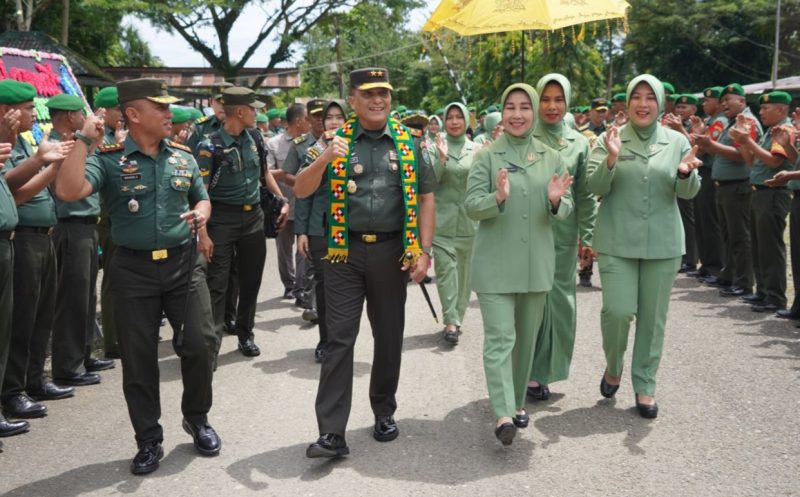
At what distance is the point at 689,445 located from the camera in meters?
5.03

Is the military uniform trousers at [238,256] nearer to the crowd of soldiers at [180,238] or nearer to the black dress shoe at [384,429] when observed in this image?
the crowd of soldiers at [180,238]

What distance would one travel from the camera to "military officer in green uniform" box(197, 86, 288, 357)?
22.9 feet

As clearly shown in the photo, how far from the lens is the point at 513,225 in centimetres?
516

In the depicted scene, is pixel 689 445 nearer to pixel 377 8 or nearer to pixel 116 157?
pixel 116 157

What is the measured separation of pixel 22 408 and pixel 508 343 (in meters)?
3.54

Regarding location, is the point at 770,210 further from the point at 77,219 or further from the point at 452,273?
the point at 77,219

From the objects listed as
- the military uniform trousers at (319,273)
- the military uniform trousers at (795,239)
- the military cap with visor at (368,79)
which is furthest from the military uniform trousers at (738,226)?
the military cap with visor at (368,79)

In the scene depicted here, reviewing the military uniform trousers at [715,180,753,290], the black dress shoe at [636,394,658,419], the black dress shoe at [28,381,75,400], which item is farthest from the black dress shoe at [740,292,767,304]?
the black dress shoe at [28,381,75,400]

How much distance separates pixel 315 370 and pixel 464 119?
9.93 feet

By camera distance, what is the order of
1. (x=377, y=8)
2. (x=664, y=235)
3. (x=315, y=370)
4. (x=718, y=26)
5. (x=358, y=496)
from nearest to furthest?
(x=358, y=496) < (x=664, y=235) < (x=315, y=370) < (x=377, y=8) < (x=718, y=26)

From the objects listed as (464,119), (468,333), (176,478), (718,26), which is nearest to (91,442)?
(176,478)

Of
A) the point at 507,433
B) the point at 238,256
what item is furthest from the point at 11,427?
the point at 507,433

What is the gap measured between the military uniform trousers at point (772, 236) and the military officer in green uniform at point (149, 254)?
6.60m

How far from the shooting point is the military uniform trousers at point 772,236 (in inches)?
352
